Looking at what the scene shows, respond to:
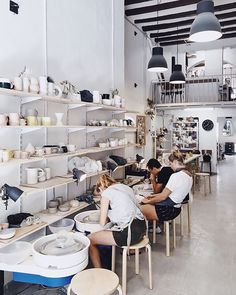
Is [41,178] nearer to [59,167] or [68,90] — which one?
[59,167]

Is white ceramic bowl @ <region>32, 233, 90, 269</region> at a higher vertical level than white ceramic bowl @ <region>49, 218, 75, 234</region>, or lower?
higher

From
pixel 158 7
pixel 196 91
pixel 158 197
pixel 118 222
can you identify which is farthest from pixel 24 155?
pixel 196 91

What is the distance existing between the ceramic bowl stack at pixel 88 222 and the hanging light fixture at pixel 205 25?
253 centimetres

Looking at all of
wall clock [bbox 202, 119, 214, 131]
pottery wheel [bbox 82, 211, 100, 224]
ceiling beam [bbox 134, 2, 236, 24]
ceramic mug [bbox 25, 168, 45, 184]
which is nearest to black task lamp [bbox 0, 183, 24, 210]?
ceramic mug [bbox 25, 168, 45, 184]

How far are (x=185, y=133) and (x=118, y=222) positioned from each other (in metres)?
8.60

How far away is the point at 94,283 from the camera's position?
6.82 feet

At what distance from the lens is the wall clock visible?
10.5 metres

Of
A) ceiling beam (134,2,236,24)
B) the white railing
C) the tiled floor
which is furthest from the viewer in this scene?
the white railing

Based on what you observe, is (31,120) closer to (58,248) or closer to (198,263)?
(58,248)

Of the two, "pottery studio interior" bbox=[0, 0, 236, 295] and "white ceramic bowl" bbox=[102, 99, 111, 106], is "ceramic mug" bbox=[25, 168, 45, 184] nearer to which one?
"pottery studio interior" bbox=[0, 0, 236, 295]

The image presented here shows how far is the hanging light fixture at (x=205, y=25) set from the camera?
3330 millimetres

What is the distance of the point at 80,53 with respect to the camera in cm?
390

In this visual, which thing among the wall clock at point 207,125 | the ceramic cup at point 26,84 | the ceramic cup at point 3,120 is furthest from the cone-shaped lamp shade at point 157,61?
the wall clock at point 207,125

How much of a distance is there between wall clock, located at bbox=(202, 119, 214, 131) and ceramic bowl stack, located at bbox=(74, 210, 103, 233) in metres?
8.21
